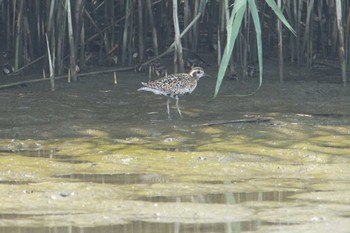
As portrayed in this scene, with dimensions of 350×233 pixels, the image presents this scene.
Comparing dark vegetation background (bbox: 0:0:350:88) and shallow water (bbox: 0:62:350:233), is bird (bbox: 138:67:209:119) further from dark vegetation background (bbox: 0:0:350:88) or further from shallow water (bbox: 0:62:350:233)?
dark vegetation background (bbox: 0:0:350:88)

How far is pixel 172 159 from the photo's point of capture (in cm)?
918

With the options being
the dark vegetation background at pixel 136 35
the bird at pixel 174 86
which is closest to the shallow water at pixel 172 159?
the bird at pixel 174 86

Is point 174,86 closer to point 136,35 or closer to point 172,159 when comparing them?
point 172,159

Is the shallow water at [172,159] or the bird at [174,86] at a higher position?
the bird at [174,86]

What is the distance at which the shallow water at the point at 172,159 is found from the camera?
691 cm

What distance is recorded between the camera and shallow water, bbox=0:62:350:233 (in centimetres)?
691

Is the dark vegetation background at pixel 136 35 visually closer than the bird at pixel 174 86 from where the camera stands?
No

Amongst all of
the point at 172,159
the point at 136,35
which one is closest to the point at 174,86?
the point at 172,159

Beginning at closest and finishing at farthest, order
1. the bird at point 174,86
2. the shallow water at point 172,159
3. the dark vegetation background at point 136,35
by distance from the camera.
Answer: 1. the shallow water at point 172,159
2. the bird at point 174,86
3. the dark vegetation background at point 136,35

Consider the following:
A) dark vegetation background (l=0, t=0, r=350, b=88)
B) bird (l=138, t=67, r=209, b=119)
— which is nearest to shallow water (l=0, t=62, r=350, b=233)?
bird (l=138, t=67, r=209, b=119)

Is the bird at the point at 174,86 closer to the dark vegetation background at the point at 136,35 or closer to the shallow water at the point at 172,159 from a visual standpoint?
the shallow water at the point at 172,159

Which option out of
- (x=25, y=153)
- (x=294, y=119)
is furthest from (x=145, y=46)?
(x=25, y=153)

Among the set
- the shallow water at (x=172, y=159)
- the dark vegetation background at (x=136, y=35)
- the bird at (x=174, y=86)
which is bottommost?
the shallow water at (x=172, y=159)

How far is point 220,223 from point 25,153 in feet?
10.7
